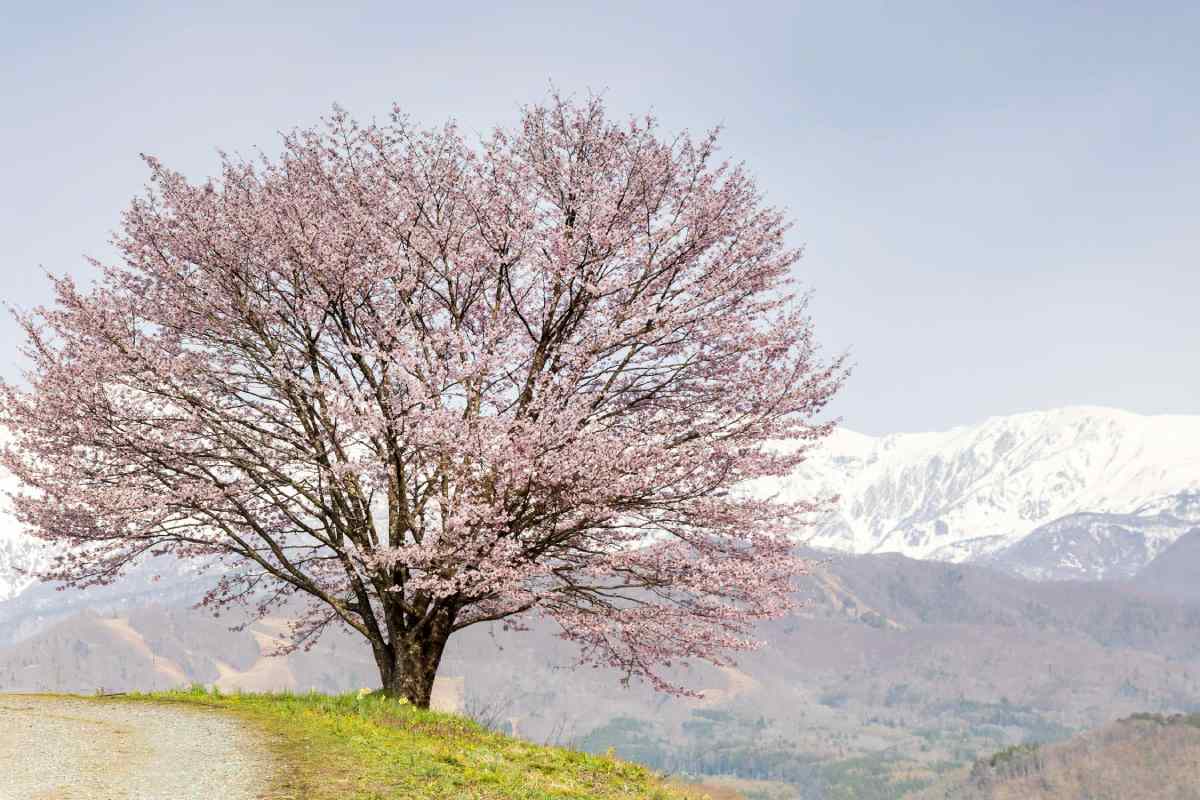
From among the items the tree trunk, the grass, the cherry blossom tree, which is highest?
the cherry blossom tree

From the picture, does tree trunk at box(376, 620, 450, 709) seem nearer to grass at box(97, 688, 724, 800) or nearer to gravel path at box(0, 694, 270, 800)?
grass at box(97, 688, 724, 800)

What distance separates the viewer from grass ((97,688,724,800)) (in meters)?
14.9

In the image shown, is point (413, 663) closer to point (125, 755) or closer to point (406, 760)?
point (406, 760)

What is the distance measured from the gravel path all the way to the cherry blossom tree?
3.72 metres

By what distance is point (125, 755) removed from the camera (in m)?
16.0

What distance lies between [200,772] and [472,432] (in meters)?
7.21

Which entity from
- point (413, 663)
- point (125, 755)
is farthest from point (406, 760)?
point (413, 663)

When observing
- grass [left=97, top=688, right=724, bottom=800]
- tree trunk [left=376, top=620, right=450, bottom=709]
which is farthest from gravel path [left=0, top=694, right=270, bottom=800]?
tree trunk [left=376, top=620, right=450, bottom=709]

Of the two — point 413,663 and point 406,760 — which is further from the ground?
point 413,663

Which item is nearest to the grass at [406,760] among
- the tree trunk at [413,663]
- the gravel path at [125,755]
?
the gravel path at [125,755]

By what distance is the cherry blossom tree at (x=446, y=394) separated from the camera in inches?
807

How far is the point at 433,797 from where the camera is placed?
14.5 meters

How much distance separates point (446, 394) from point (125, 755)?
8.70m

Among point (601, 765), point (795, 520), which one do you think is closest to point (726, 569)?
point (795, 520)
